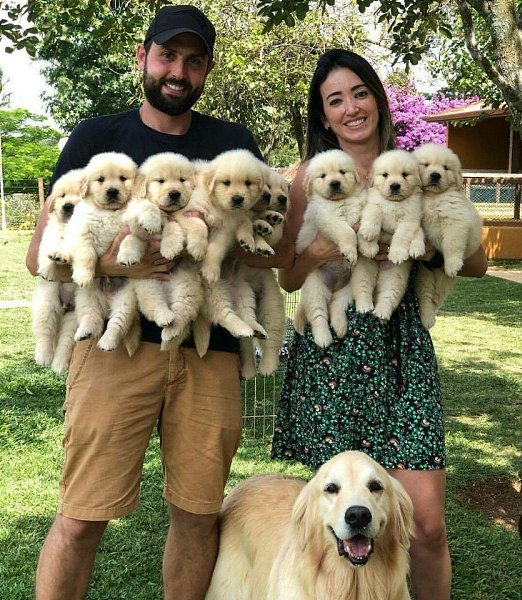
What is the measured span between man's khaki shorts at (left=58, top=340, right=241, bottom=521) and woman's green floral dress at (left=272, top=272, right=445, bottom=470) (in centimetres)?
31

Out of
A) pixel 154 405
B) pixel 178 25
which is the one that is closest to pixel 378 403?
pixel 154 405

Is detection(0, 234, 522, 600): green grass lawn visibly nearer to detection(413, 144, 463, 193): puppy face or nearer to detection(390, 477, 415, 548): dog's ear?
detection(390, 477, 415, 548): dog's ear

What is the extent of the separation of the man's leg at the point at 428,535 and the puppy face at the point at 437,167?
3.49 feet

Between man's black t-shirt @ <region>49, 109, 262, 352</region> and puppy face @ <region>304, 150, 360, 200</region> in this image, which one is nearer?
man's black t-shirt @ <region>49, 109, 262, 352</region>

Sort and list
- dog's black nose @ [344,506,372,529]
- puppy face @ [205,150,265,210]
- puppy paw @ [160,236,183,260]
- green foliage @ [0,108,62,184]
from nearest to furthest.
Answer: dog's black nose @ [344,506,372,529] → puppy paw @ [160,236,183,260] → puppy face @ [205,150,265,210] → green foliage @ [0,108,62,184]

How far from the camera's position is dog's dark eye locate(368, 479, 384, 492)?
2.19 meters

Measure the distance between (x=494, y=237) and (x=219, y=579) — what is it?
44.3 feet

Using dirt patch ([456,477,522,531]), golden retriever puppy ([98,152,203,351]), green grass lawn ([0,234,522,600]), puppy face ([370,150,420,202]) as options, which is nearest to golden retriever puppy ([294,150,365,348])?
puppy face ([370,150,420,202])

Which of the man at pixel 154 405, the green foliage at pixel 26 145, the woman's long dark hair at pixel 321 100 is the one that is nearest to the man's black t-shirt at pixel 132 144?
the man at pixel 154 405

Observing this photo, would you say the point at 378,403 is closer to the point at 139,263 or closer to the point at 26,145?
the point at 139,263

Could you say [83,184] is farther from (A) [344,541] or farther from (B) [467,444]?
(B) [467,444]

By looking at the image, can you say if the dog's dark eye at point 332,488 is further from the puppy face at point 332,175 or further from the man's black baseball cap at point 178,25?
the man's black baseball cap at point 178,25

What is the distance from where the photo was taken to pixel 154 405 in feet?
8.35

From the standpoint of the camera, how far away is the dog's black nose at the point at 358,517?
6.87 ft
